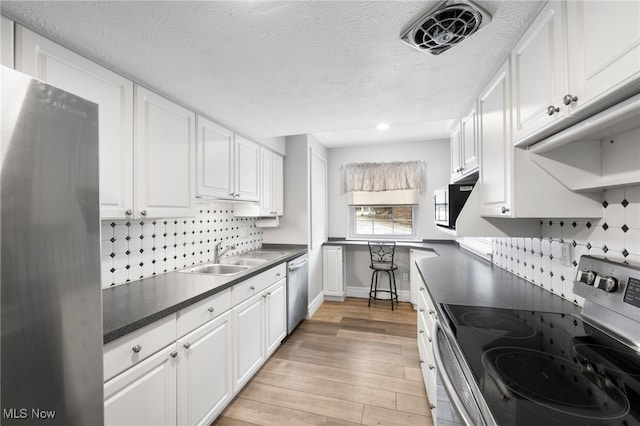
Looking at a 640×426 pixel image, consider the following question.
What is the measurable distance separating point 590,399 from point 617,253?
71 cm

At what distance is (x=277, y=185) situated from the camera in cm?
328

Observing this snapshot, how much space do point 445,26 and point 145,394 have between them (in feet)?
6.90

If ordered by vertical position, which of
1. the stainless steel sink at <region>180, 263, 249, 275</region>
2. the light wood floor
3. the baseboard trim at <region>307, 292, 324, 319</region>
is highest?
the stainless steel sink at <region>180, 263, 249, 275</region>

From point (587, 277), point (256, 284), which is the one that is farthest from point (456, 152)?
point (256, 284)

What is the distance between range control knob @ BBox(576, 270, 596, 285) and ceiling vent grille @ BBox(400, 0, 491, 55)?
113 centimetres

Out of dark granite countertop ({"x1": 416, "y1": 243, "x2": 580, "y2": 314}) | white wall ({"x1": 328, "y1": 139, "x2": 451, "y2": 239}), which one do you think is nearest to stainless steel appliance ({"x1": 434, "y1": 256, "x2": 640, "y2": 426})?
dark granite countertop ({"x1": 416, "y1": 243, "x2": 580, "y2": 314})

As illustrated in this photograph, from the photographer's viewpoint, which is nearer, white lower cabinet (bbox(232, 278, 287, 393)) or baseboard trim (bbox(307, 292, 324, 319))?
white lower cabinet (bbox(232, 278, 287, 393))

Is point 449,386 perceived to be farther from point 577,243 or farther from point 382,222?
point 382,222

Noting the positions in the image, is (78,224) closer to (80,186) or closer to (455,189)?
(80,186)

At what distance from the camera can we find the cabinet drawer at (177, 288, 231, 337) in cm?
142

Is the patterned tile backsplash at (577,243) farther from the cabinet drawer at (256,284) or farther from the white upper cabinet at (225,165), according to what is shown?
the white upper cabinet at (225,165)

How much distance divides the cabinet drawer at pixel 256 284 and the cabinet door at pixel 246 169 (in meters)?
0.76
